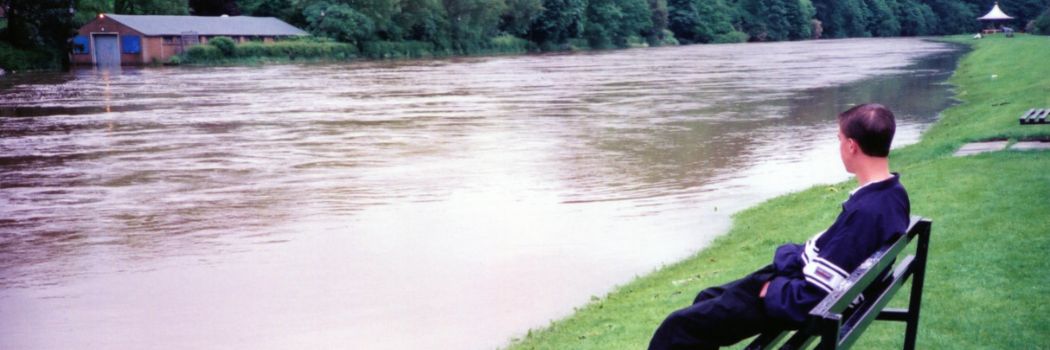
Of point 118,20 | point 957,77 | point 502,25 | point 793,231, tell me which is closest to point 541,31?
point 502,25

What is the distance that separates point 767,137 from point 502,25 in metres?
96.2

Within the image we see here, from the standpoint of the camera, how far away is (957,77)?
143 feet

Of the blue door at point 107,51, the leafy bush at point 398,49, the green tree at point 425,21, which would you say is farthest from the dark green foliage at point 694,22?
the blue door at point 107,51

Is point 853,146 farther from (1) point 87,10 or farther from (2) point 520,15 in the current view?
(2) point 520,15

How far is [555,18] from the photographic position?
11894cm

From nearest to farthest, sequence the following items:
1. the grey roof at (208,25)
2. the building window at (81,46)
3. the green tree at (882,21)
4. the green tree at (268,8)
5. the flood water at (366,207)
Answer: the flood water at (366,207), the grey roof at (208,25), the building window at (81,46), the green tree at (268,8), the green tree at (882,21)

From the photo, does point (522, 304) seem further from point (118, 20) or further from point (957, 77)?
point (118, 20)

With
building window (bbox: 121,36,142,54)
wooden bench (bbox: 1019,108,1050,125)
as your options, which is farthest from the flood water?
building window (bbox: 121,36,142,54)

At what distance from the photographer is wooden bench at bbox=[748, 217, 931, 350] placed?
380 cm

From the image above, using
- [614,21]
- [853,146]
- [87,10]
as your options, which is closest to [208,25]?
[87,10]

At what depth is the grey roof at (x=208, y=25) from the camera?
267 ft

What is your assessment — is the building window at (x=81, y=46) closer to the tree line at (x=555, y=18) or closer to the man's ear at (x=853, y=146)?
the tree line at (x=555, y=18)

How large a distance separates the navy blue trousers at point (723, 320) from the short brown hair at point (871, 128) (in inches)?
26.2

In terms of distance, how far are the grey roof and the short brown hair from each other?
81.8 meters
